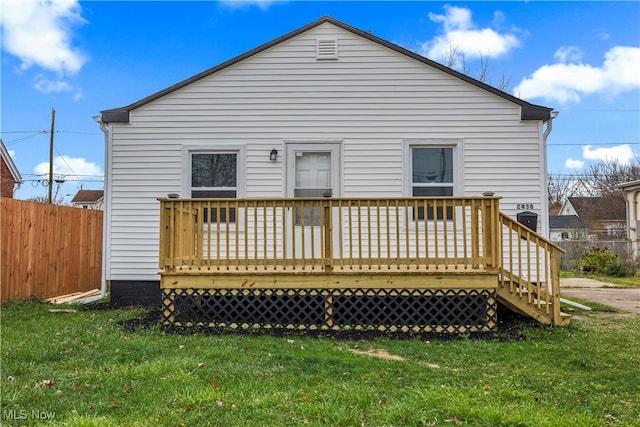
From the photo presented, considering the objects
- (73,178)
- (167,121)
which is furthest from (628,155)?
(73,178)

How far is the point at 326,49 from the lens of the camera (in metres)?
7.10

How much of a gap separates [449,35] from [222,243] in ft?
48.1

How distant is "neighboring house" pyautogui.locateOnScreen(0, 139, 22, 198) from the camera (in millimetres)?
16703

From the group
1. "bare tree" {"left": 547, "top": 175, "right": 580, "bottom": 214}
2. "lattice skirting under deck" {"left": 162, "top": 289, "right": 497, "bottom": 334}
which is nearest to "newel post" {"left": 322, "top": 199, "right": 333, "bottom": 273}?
"lattice skirting under deck" {"left": 162, "top": 289, "right": 497, "bottom": 334}

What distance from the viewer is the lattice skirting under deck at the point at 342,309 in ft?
17.7

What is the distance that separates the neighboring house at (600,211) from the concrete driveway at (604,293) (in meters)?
17.4

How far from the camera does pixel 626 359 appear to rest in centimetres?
416

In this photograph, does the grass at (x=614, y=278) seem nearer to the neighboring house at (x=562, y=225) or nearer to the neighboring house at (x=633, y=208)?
the neighboring house at (x=633, y=208)

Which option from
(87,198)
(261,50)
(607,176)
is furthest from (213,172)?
(87,198)

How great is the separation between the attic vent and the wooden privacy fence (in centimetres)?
552

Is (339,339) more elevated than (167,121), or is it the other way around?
(167,121)

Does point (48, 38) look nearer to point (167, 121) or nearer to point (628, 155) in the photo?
point (167, 121)

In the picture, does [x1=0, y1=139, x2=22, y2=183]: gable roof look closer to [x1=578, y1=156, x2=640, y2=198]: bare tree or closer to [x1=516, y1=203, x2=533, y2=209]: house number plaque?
[x1=516, y1=203, x2=533, y2=209]: house number plaque

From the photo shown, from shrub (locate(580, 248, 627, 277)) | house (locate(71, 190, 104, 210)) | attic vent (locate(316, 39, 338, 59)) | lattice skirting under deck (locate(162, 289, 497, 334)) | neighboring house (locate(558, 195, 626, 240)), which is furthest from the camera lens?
house (locate(71, 190, 104, 210))
